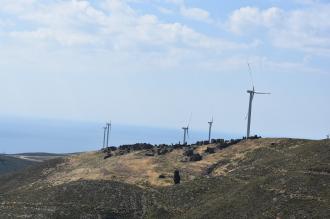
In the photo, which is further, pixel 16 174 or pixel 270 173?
pixel 16 174

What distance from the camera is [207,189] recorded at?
284 feet

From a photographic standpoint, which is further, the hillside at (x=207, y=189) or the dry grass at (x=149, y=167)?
the dry grass at (x=149, y=167)

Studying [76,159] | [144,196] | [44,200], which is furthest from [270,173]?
[76,159]

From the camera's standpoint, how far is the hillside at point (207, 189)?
238 ft

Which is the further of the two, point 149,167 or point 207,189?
point 149,167

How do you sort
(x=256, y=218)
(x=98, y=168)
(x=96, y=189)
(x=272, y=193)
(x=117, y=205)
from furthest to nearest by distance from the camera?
(x=98, y=168)
(x=96, y=189)
(x=117, y=205)
(x=272, y=193)
(x=256, y=218)

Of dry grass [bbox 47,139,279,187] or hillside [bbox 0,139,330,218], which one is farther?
dry grass [bbox 47,139,279,187]

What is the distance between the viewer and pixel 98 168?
402ft

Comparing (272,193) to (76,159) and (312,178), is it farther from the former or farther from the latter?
(76,159)

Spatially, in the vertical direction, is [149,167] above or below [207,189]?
above

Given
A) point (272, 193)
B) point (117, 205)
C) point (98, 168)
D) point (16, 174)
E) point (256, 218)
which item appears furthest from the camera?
point (16, 174)

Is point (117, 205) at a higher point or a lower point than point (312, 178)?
lower

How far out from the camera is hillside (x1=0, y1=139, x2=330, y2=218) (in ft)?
238

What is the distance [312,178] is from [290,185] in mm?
3682
